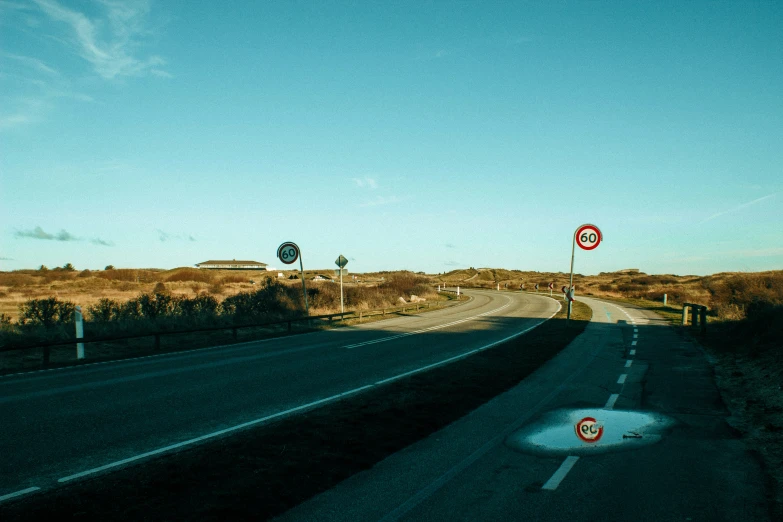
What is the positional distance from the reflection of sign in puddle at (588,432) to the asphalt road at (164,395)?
13.7 ft

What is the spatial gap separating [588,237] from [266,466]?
17.1m

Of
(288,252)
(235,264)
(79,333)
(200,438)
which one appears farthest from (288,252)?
(235,264)

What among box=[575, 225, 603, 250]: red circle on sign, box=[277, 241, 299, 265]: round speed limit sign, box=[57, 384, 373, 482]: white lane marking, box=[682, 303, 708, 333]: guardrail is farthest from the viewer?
box=[277, 241, 299, 265]: round speed limit sign

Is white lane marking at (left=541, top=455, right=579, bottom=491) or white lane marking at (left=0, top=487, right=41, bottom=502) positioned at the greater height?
white lane marking at (left=0, top=487, right=41, bottom=502)

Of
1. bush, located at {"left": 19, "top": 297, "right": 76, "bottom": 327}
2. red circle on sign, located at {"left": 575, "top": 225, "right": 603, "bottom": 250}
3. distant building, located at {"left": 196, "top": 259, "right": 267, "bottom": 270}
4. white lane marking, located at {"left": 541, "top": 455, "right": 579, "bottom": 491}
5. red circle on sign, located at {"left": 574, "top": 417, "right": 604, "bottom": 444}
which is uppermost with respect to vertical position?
distant building, located at {"left": 196, "top": 259, "right": 267, "bottom": 270}

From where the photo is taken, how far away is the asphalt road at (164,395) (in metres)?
6.89

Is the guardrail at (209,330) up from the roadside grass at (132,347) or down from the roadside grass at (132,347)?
up

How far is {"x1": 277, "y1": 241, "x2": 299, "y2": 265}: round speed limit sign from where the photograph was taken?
84.1ft

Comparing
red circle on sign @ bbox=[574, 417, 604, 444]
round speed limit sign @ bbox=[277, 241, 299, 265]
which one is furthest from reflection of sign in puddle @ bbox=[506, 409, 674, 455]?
Result: round speed limit sign @ bbox=[277, 241, 299, 265]

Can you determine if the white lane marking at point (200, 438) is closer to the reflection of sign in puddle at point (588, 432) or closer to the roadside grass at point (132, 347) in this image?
the reflection of sign in puddle at point (588, 432)

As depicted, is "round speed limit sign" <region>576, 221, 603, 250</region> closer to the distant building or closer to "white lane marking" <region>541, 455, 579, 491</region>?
"white lane marking" <region>541, 455, 579, 491</region>

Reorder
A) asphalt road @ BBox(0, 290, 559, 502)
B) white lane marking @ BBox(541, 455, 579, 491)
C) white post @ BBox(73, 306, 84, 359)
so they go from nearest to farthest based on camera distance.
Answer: white lane marking @ BBox(541, 455, 579, 491) → asphalt road @ BBox(0, 290, 559, 502) → white post @ BBox(73, 306, 84, 359)

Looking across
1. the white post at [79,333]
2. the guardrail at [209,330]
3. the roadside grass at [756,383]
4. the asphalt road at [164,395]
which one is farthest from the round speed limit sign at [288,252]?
the roadside grass at [756,383]

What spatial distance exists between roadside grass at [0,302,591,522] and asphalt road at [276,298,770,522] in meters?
0.33
